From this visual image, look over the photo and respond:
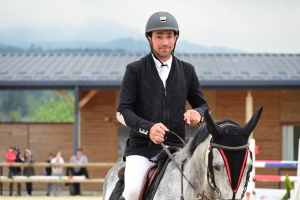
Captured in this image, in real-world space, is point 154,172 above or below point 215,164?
below

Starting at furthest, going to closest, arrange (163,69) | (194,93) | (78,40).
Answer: (78,40) → (194,93) → (163,69)

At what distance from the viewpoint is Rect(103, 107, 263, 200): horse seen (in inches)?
141

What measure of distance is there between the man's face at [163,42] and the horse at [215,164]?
0.82 meters

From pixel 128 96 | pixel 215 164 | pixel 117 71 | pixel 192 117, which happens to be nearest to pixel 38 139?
pixel 117 71

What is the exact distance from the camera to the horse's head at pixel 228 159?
11.7 feet

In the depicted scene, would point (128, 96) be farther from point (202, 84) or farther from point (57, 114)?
point (57, 114)

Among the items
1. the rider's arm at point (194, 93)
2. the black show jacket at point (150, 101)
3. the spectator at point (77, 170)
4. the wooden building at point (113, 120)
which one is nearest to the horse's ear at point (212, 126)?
the black show jacket at point (150, 101)

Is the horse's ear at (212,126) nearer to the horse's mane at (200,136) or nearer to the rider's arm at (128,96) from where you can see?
the horse's mane at (200,136)

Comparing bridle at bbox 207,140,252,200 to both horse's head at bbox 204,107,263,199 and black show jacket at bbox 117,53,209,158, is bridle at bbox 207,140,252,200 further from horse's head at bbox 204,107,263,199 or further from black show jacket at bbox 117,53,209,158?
black show jacket at bbox 117,53,209,158

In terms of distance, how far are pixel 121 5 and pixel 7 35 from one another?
46704mm

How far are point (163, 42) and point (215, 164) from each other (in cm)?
131

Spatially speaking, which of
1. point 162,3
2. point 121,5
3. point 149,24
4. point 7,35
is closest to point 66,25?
point 7,35

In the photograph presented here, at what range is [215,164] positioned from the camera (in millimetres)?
3656

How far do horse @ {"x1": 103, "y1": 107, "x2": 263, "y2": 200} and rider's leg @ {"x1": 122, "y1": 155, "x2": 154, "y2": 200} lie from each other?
0.98 ft
